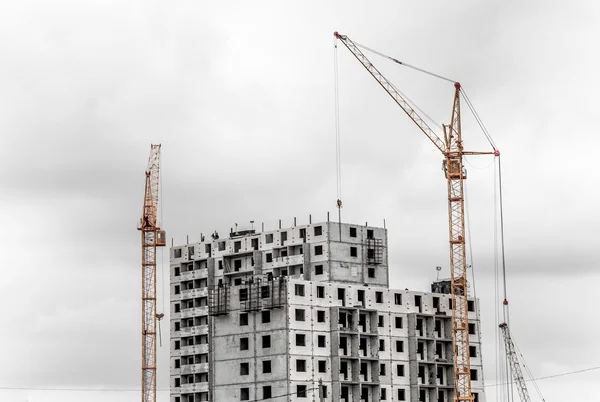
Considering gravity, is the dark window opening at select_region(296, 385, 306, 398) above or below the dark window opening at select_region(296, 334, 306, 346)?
below

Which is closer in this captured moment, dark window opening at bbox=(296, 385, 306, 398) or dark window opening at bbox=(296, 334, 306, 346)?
dark window opening at bbox=(296, 385, 306, 398)

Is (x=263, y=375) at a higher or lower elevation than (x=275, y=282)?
lower

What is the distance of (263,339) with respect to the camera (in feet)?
654

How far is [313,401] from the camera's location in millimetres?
197625

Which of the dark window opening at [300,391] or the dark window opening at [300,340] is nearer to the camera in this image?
the dark window opening at [300,391]

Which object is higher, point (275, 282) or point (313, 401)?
point (275, 282)

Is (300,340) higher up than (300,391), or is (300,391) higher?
(300,340)

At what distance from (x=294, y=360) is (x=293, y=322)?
5.51m

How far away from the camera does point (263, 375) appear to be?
198500 millimetres

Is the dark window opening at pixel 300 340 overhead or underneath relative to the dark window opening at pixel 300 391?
overhead

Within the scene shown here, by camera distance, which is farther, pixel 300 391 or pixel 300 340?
pixel 300 340

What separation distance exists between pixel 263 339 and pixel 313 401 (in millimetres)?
11546

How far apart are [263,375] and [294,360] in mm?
5189
